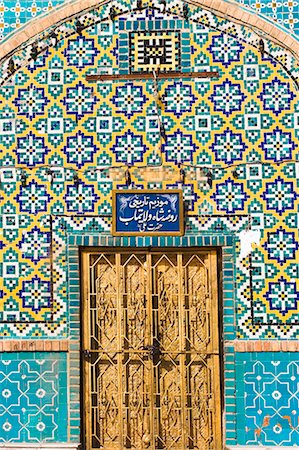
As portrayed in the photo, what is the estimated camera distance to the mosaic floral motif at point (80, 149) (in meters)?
5.91

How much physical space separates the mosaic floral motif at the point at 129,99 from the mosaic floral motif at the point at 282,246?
147 cm

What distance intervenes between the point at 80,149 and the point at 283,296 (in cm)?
197

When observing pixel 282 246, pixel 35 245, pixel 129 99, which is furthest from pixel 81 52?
pixel 282 246

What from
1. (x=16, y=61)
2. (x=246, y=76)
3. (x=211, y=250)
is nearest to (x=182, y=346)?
(x=211, y=250)

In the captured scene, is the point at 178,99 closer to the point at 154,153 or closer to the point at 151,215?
the point at 154,153

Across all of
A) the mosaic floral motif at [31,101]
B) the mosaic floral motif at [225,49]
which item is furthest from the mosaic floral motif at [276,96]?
the mosaic floral motif at [31,101]

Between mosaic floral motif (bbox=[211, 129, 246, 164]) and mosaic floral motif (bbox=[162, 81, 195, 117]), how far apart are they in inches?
13.4

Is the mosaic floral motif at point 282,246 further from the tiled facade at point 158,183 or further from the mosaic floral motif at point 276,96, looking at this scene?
the mosaic floral motif at point 276,96

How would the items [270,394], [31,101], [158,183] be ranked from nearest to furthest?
1. [270,394]
2. [158,183]
3. [31,101]

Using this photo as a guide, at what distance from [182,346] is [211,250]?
31.1 inches

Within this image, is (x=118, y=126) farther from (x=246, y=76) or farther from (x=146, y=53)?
(x=246, y=76)

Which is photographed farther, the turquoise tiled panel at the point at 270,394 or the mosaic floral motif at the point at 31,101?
the mosaic floral motif at the point at 31,101

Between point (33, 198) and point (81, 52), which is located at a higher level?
point (81, 52)

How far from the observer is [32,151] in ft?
19.5
